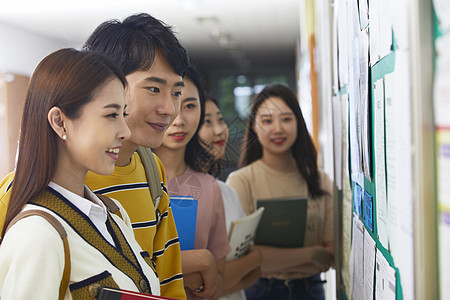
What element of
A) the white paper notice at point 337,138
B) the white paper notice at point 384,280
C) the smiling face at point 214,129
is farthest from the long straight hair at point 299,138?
the white paper notice at point 384,280

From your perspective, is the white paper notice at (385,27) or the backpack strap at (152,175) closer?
the white paper notice at (385,27)

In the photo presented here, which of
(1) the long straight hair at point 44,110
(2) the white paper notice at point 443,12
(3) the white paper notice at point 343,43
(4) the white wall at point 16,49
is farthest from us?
(4) the white wall at point 16,49

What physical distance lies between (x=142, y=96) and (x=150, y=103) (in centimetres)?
2

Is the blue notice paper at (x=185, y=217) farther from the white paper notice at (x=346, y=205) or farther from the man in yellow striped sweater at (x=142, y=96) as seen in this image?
the white paper notice at (x=346, y=205)

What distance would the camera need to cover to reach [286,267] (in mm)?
1900

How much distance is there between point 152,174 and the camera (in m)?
1.16

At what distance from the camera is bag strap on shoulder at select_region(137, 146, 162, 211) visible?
114cm

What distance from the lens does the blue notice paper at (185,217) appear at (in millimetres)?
1451

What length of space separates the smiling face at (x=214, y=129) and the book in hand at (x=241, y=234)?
14.9 inches

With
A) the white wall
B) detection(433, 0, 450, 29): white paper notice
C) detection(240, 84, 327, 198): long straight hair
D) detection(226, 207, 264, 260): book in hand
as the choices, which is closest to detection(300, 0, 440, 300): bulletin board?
detection(433, 0, 450, 29): white paper notice

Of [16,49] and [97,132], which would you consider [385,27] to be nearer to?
[97,132]

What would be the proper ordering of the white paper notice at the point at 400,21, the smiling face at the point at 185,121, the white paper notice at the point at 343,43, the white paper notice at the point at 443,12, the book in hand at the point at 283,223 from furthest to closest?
the book in hand at the point at 283,223 → the smiling face at the point at 185,121 → the white paper notice at the point at 343,43 → the white paper notice at the point at 400,21 → the white paper notice at the point at 443,12

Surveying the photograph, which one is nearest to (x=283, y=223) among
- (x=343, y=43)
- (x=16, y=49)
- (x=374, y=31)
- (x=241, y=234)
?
(x=241, y=234)

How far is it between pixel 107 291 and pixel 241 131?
1.32m
